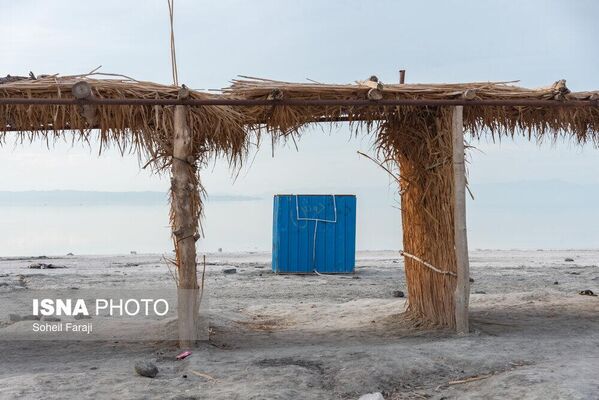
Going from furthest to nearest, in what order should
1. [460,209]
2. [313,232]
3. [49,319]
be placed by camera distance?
[313,232] < [49,319] < [460,209]

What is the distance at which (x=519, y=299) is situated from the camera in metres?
10.1

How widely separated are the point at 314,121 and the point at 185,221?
1.71 m

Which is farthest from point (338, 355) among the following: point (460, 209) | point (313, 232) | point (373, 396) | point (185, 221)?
point (313, 232)

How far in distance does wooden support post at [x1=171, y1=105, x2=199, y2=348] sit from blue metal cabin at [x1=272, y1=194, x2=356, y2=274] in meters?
7.07

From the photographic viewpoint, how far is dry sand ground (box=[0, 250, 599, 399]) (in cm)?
562

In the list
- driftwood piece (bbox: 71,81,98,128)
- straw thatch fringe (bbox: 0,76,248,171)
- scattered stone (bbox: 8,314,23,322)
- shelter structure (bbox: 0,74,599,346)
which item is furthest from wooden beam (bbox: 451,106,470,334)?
scattered stone (bbox: 8,314,23,322)

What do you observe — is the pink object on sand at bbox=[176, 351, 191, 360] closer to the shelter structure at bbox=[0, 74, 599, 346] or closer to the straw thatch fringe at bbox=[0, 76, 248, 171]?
the shelter structure at bbox=[0, 74, 599, 346]

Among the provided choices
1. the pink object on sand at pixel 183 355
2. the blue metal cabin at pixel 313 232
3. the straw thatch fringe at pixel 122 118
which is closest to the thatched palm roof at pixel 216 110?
the straw thatch fringe at pixel 122 118

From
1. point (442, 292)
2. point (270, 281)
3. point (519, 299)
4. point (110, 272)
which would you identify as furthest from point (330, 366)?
point (110, 272)

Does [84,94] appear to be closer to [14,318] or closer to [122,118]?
[122,118]

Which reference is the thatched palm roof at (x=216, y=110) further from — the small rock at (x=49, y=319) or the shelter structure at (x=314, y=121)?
the small rock at (x=49, y=319)

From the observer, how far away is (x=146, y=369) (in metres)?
6.06

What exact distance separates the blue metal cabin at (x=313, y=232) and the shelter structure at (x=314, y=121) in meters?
5.81

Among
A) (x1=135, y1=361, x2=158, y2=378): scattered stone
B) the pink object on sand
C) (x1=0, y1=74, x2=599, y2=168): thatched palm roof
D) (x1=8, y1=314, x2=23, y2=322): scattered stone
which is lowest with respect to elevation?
(x1=8, y1=314, x2=23, y2=322): scattered stone
